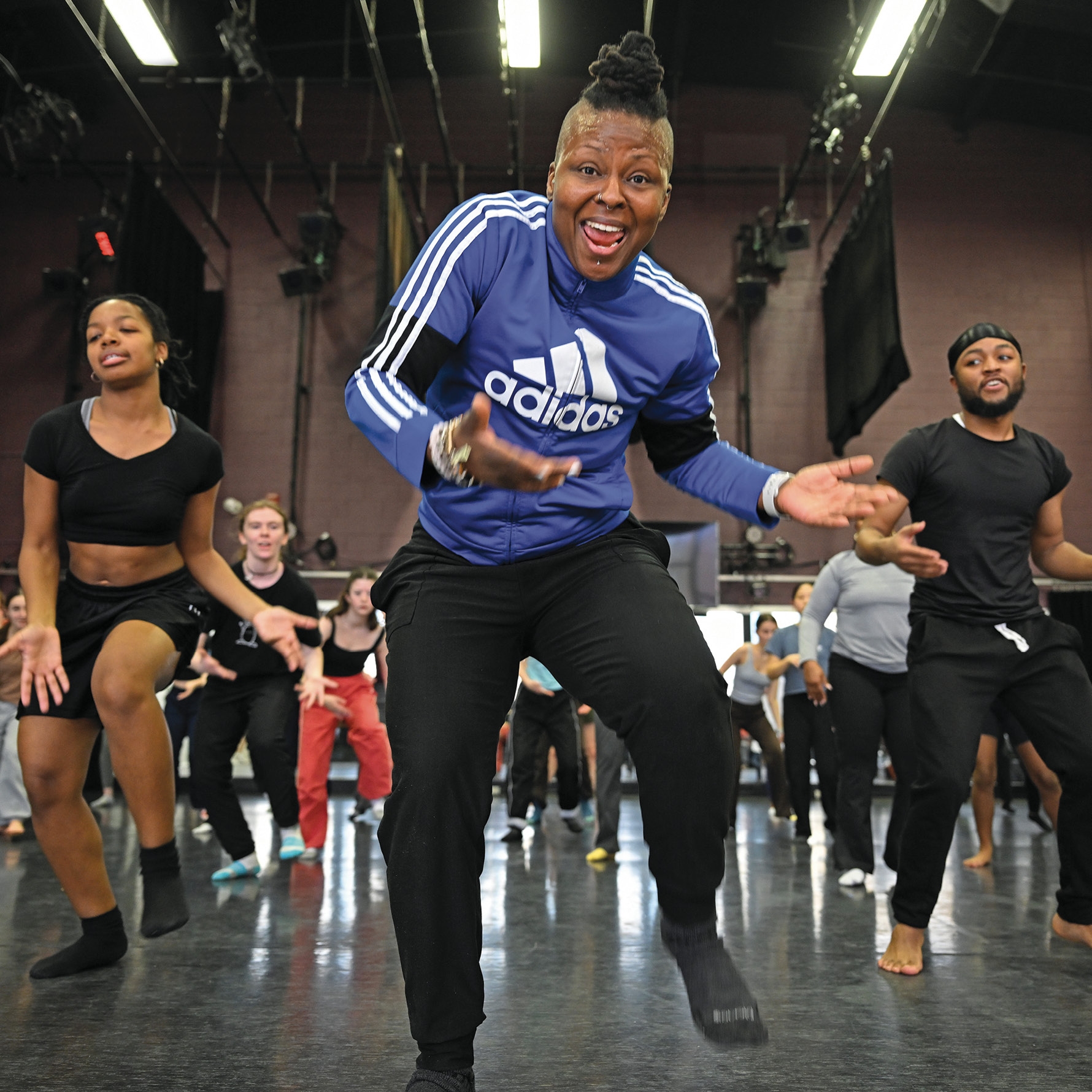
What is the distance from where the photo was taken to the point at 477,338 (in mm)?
1725

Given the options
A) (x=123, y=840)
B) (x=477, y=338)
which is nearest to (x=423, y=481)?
(x=477, y=338)

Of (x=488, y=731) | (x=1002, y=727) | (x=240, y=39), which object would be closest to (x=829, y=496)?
(x=488, y=731)

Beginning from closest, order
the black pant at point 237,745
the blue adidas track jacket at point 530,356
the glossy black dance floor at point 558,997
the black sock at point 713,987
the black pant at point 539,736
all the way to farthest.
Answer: the black sock at point 713,987 < the blue adidas track jacket at point 530,356 < the glossy black dance floor at point 558,997 < the black pant at point 237,745 < the black pant at point 539,736

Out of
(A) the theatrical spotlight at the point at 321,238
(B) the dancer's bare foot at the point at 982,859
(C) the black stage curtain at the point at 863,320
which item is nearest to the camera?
(B) the dancer's bare foot at the point at 982,859

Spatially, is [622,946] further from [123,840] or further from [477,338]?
[123,840]

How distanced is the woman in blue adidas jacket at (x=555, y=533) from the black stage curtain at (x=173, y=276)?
7.83 metres

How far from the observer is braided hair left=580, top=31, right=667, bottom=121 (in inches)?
67.6

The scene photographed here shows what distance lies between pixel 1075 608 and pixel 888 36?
20.2 ft

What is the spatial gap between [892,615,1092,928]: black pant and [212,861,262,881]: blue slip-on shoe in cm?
273

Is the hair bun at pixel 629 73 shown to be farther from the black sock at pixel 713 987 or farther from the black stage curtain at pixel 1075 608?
the black stage curtain at pixel 1075 608

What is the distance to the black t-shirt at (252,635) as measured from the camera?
466 centimetres

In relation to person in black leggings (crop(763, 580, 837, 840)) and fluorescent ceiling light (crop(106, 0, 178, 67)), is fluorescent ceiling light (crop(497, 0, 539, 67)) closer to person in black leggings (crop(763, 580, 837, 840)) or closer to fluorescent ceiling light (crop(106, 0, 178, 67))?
fluorescent ceiling light (crop(106, 0, 178, 67))

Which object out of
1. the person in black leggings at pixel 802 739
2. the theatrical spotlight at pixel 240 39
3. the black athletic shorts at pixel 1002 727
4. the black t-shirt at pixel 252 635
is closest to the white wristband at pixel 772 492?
the black t-shirt at pixel 252 635

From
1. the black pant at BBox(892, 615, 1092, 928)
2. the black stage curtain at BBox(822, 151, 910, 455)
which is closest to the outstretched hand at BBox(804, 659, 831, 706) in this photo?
the black pant at BBox(892, 615, 1092, 928)
